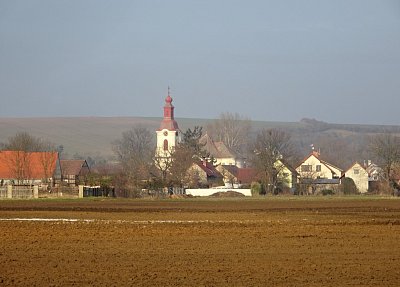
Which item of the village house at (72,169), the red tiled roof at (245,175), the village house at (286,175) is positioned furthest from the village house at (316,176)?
the village house at (72,169)

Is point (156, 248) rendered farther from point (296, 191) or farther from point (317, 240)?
point (296, 191)

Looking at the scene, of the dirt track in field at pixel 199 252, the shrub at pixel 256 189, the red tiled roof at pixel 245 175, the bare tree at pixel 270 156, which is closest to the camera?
the dirt track in field at pixel 199 252

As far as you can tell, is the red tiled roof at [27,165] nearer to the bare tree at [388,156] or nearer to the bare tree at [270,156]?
the bare tree at [270,156]

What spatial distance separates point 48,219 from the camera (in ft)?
151

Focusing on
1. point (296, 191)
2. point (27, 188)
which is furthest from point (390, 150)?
point (27, 188)

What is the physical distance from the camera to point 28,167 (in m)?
114

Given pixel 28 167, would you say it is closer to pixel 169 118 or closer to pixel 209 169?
pixel 209 169

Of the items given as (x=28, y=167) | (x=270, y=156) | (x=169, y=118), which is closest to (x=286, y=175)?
(x=270, y=156)

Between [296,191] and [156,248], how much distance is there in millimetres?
85142

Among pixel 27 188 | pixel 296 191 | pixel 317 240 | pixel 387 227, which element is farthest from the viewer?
pixel 296 191

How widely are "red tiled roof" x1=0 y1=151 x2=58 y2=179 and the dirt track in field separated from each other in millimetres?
70289

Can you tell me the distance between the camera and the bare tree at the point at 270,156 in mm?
113312

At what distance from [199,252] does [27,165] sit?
8891 cm

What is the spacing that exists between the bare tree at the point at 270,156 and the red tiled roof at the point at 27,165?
24.8m
